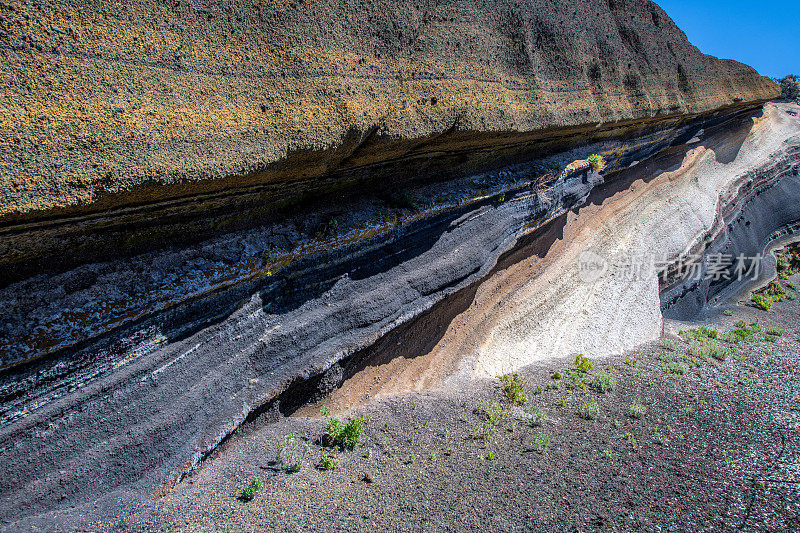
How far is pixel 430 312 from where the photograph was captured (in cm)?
488

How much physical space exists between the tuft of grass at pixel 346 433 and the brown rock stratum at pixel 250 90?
201 cm

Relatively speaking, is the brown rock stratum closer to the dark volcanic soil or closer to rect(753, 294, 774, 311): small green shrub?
the dark volcanic soil

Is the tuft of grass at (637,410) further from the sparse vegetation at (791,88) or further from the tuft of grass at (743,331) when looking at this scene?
the sparse vegetation at (791,88)

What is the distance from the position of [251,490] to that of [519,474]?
194 centimetres

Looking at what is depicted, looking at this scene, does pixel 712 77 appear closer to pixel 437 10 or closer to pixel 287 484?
pixel 437 10

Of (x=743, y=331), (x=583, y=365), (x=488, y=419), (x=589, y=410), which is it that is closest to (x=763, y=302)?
(x=743, y=331)

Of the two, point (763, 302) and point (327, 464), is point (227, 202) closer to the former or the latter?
point (327, 464)

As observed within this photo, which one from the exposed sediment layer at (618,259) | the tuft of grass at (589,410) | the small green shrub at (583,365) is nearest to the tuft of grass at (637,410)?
the tuft of grass at (589,410)

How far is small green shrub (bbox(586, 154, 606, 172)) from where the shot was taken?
637cm

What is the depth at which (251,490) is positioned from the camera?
2863 mm

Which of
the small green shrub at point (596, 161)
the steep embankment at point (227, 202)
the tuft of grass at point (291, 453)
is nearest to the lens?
the steep embankment at point (227, 202)

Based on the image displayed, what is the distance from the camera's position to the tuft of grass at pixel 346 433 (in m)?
3.53

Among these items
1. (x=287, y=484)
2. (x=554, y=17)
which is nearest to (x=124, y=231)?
(x=287, y=484)

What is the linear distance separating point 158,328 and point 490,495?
2.62 meters
